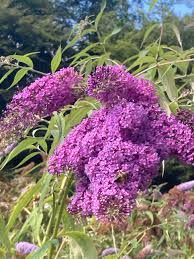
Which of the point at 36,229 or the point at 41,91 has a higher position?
the point at 41,91

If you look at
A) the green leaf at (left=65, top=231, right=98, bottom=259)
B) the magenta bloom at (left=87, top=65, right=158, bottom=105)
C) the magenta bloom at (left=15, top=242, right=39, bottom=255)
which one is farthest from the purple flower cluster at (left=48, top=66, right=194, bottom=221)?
the magenta bloom at (left=15, top=242, right=39, bottom=255)

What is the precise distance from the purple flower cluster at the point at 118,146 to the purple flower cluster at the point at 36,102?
83mm

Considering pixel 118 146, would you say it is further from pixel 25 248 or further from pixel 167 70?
pixel 25 248

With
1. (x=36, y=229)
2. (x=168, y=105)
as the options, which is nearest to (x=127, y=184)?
(x=168, y=105)

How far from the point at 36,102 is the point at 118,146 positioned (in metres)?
0.21

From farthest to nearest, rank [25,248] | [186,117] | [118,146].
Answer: [25,248], [186,117], [118,146]

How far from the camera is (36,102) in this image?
43.8 inches

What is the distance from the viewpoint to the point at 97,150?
38.1 inches

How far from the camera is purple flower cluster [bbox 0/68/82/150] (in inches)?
42.8

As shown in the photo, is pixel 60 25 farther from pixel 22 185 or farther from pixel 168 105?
pixel 168 105

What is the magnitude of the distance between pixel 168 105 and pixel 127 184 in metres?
0.22

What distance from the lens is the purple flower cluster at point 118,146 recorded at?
91 cm

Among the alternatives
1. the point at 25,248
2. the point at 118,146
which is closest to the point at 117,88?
the point at 118,146

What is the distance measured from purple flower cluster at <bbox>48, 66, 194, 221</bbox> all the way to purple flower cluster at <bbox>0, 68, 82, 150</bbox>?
0.27ft
